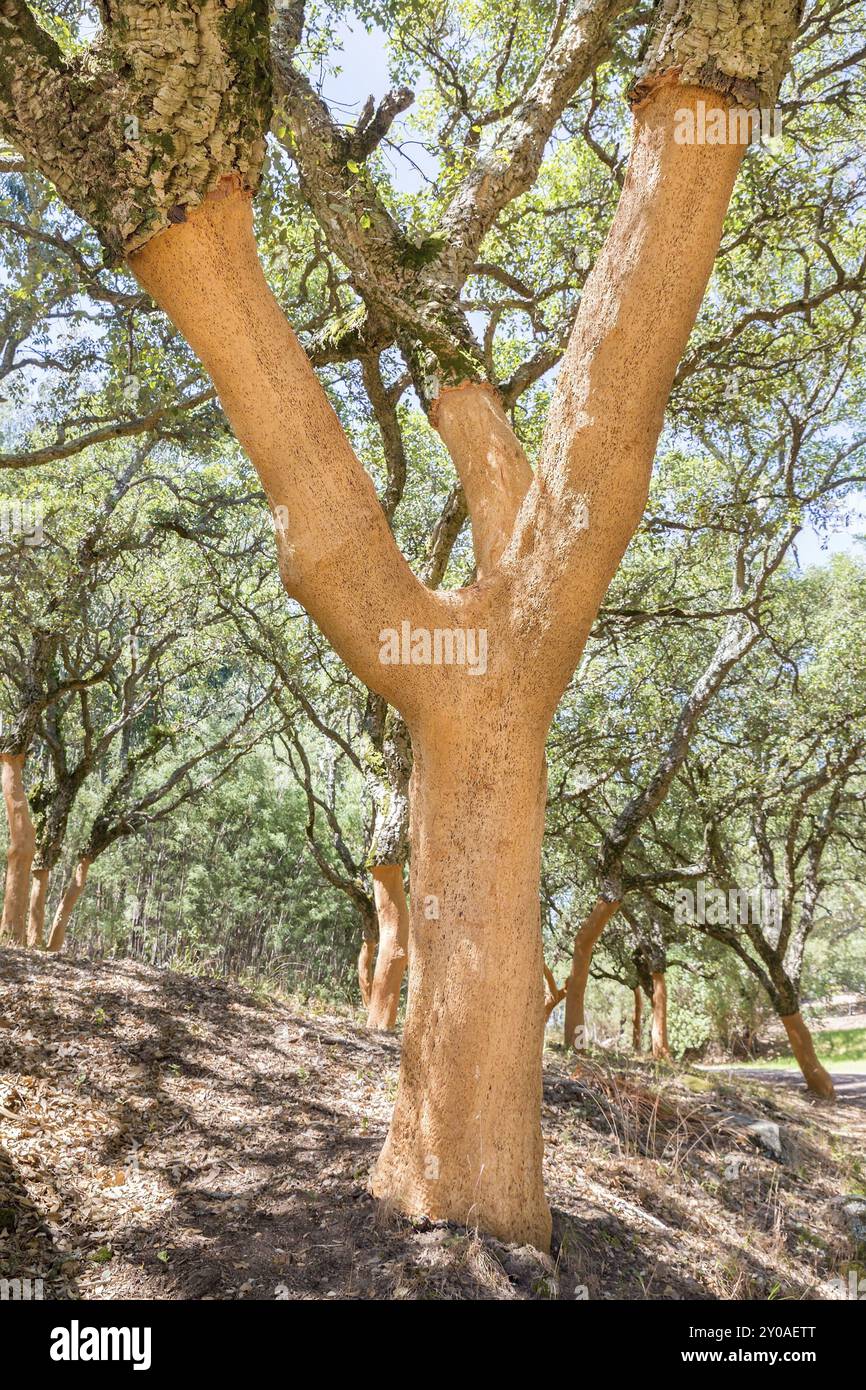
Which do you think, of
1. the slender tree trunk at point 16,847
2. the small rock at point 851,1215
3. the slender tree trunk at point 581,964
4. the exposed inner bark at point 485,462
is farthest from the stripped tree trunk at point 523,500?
the slender tree trunk at point 16,847

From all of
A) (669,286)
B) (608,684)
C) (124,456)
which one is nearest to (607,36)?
(669,286)

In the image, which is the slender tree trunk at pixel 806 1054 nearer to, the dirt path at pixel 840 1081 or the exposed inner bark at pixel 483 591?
the dirt path at pixel 840 1081

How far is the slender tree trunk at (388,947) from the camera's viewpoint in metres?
8.48

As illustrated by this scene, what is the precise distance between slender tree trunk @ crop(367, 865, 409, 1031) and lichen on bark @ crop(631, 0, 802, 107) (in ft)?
22.3

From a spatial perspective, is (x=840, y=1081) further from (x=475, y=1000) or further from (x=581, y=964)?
(x=475, y=1000)

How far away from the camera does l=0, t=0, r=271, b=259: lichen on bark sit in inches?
123

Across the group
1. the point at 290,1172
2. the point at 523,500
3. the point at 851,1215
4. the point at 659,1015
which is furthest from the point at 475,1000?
the point at 659,1015

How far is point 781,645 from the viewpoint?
45.0 feet

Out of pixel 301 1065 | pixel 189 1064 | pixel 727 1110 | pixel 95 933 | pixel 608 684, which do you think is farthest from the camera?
pixel 95 933

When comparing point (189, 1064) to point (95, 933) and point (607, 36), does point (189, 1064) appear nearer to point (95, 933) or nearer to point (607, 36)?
point (607, 36)

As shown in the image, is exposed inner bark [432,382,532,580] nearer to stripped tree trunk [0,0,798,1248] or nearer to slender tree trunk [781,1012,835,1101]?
stripped tree trunk [0,0,798,1248]

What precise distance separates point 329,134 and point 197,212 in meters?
2.07

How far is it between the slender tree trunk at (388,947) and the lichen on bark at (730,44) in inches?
268

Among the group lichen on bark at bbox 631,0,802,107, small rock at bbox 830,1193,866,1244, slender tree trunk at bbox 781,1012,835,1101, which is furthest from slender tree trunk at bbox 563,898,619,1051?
lichen on bark at bbox 631,0,802,107
